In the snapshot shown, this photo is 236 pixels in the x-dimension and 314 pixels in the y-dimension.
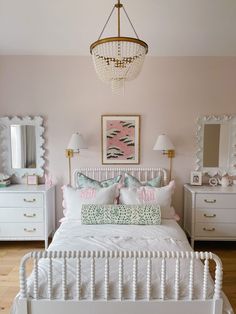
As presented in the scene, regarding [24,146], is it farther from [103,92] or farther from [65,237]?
[65,237]

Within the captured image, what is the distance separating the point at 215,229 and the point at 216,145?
111 cm

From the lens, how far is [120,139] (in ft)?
11.3

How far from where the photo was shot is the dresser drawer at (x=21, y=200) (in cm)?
315

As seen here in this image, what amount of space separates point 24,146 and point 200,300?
280 centimetres

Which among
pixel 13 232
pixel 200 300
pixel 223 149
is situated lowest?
pixel 13 232

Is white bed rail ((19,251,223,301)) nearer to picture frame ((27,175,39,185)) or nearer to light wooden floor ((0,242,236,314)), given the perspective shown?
light wooden floor ((0,242,236,314))

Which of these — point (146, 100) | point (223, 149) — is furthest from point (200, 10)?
point (223, 149)

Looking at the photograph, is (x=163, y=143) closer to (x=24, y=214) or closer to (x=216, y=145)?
(x=216, y=145)

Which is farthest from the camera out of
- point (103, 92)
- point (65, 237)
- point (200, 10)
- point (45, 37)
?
point (103, 92)

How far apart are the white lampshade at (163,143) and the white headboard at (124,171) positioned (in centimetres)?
36

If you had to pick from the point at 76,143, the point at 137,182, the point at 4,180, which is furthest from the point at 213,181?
the point at 4,180

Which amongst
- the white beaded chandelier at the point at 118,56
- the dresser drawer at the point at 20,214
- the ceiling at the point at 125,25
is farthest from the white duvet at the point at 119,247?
the ceiling at the point at 125,25

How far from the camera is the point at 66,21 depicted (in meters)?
2.79

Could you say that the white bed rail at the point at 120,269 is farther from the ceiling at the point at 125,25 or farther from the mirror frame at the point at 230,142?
the ceiling at the point at 125,25
